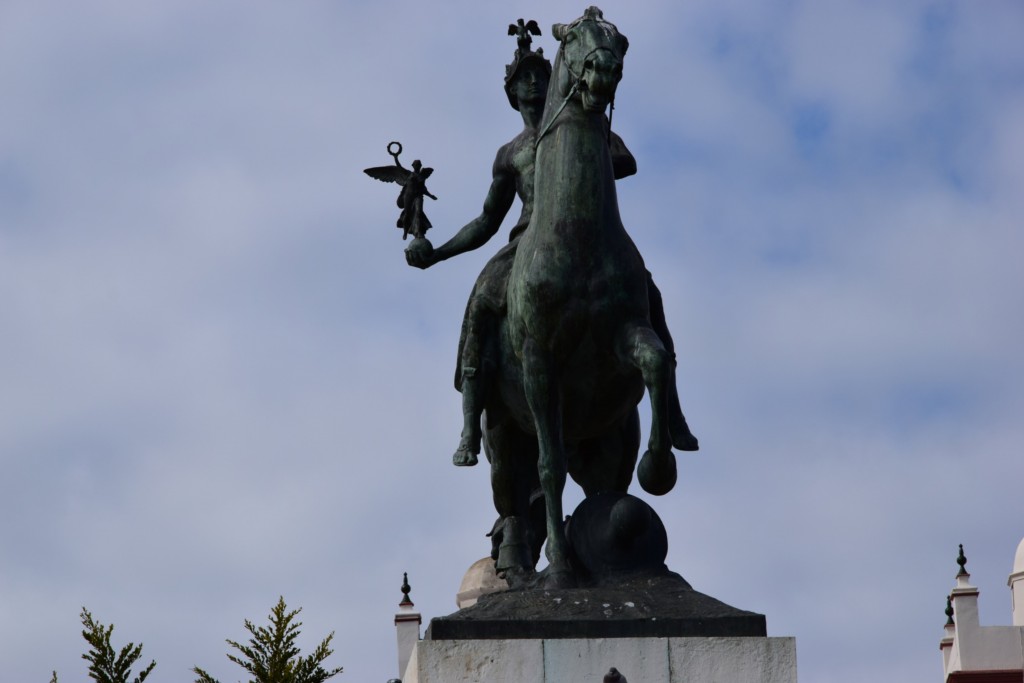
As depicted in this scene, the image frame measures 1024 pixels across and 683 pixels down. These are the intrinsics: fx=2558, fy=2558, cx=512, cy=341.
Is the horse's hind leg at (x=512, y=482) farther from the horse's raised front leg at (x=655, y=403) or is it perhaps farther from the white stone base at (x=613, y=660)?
the white stone base at (x=613, y=660)

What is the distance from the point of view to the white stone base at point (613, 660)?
617 inches

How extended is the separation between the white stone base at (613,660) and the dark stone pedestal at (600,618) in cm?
8

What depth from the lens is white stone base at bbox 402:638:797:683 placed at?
51.4ft

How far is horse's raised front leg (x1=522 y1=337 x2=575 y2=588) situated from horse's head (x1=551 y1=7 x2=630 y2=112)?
1.67 m

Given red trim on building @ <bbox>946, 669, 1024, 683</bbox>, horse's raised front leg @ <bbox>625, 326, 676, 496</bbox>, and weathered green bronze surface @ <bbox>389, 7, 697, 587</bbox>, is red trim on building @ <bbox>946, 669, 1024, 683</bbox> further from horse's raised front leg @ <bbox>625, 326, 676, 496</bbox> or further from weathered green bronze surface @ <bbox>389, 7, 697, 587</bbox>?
horse's raised front leg @ <bbox>625, 326, 676, 496</bbox>

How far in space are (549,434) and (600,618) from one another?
1.56m

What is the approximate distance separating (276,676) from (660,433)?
330 inches

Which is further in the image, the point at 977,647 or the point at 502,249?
the point at 977,647

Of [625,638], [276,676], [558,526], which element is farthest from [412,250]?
[276,676]

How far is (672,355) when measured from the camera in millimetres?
16906

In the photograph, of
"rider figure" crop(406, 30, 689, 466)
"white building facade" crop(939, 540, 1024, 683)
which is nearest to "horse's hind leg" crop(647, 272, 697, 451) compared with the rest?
"rider figure" crop(406, 30, 689, 466)

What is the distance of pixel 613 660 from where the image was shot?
15.7m

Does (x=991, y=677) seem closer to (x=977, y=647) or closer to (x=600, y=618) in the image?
(x=977, y=647)

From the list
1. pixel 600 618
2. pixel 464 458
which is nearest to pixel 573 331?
pixel 464 458
